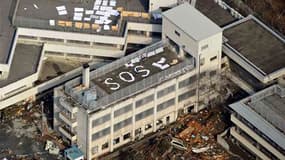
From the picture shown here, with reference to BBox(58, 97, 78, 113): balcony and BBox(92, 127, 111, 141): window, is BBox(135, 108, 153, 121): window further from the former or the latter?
BBox(58, 97, 78, 113): balcony

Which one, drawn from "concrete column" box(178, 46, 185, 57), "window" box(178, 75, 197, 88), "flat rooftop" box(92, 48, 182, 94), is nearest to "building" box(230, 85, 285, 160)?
"window" box(178, 75, 197, 88)

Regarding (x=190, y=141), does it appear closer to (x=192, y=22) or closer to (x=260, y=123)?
(x=260, y=123)

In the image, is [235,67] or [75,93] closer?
[75,93]

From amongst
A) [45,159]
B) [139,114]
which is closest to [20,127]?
[45,159]

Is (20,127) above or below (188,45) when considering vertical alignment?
below

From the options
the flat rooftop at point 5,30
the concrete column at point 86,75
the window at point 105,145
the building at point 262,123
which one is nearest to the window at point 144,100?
the window at point 105,145

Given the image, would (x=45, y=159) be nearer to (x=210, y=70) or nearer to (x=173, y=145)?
(x=173, y=145)
